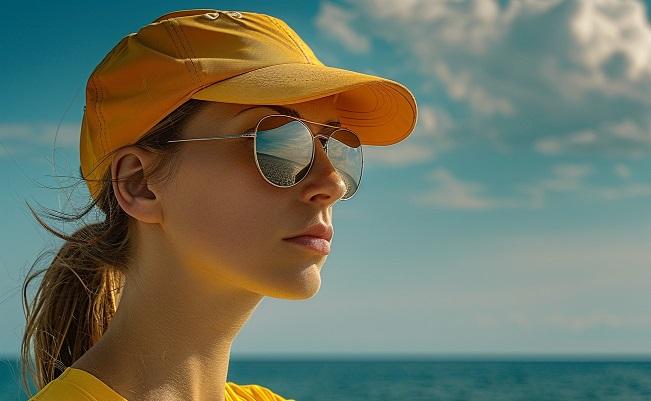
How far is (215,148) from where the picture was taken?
2379 mm

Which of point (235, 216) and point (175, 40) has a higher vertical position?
point (175, 40)

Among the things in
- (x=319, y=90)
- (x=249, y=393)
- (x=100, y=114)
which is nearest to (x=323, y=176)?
(x=319, y=90)

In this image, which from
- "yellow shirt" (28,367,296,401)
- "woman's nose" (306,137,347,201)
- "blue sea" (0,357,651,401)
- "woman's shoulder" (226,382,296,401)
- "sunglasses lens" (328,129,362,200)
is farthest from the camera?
"blue sea" (0,357,651,401)

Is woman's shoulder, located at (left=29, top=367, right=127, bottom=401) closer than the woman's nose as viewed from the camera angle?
Yes

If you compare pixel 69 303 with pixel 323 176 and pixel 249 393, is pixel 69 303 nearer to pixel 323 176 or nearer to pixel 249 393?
pixel 249 393

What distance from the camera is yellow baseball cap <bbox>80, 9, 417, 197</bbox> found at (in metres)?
2.35

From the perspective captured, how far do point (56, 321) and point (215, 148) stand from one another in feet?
3.01

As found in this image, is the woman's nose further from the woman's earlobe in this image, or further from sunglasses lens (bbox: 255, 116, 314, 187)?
the woman's earlobe

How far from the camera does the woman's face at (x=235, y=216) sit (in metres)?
2.33

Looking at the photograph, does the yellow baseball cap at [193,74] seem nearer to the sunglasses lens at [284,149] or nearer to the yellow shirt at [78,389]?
the sunglasses lens at [284,149]

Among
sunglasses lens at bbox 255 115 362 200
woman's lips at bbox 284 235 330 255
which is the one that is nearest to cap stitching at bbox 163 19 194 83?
sunglasses lens at bbox 255 115 362 200

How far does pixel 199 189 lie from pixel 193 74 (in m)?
0.32

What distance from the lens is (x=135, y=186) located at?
246cm

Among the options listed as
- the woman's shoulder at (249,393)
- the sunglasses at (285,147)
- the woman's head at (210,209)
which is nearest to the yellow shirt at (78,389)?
the woman's head at (210,209)
